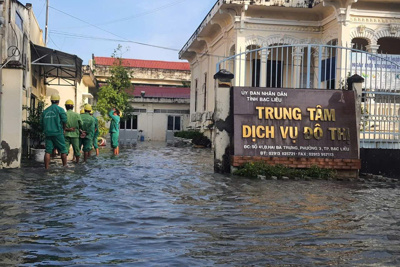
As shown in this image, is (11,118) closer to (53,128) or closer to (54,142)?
(53,128)

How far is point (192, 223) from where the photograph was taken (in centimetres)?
594

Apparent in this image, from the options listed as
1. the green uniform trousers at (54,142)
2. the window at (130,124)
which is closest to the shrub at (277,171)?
the green uniform trousers at (54,142)

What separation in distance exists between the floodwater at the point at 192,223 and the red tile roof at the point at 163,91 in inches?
1287

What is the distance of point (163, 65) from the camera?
2030 inches

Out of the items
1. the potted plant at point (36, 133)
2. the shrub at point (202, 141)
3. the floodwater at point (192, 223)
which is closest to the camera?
the floodwater at point (192, 223)

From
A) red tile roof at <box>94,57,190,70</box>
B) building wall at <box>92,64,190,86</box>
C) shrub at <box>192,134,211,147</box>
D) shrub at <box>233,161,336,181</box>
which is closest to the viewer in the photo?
shrub at <box>233,161,336,181</box>

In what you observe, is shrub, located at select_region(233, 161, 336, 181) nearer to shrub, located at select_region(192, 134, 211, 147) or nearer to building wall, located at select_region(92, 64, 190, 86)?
shrub, located at select_region(192, 134, 211, 147)

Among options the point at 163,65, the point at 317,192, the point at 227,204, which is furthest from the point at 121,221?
the point at 163,65

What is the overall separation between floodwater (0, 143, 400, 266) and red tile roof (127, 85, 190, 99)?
32697 mm

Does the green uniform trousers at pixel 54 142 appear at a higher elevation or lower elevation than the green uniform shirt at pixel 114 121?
lower

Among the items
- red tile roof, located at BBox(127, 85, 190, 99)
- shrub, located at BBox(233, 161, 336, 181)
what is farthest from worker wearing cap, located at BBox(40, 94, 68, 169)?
red tile roof, located at BBox(127, 85, 190, 99)

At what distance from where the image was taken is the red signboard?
11.3 metres

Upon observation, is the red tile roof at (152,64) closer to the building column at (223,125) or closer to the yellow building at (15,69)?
the yellow building at (15,69)

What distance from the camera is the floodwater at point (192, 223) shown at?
4477 mm
